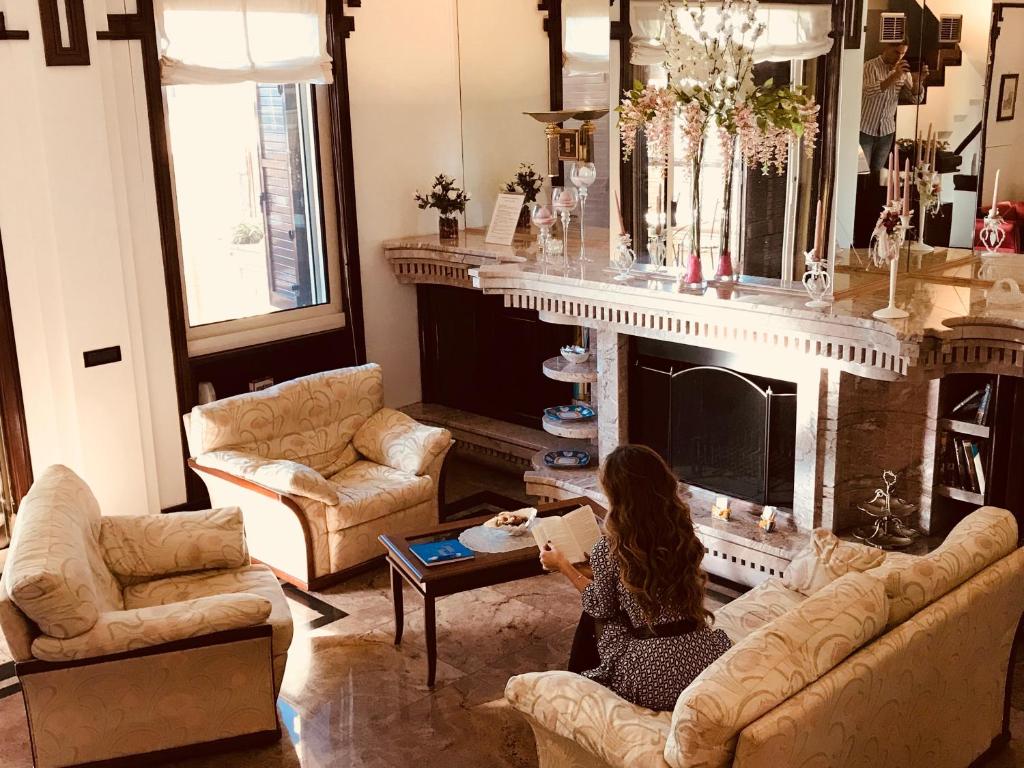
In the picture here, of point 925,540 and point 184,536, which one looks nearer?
point 184,536

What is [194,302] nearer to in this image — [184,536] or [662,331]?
[184,536]

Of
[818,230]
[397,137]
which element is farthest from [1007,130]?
[397,137]

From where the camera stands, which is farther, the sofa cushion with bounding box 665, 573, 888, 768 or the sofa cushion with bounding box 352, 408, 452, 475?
the sofa cushion with bounding box 352, 408, 452, 475

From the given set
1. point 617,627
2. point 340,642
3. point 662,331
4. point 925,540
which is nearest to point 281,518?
point 340,642

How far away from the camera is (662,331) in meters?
4.86

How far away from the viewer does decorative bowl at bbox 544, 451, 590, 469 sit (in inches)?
217

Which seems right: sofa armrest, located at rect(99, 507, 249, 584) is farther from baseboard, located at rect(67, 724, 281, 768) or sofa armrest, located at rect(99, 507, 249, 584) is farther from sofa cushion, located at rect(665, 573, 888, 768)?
sofa cushion, located at rect(665, 573, 888, 768)

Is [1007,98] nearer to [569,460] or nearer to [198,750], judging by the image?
[569,460]

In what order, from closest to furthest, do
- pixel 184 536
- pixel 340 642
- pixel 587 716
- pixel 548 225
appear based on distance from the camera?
pixel 587 716 → pixel 184 536 → pixel 340 642 → pixel 548 225

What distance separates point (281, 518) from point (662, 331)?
1.88m

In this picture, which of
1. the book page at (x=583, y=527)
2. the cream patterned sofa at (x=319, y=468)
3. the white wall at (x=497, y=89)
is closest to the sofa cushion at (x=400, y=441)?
the cream patterned sofa at (x=319, y=468)

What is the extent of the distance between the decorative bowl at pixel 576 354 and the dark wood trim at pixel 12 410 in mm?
2621

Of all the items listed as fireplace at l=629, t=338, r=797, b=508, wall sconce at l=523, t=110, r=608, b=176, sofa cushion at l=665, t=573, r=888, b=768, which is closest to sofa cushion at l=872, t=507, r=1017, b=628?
sofa cushion at l=665, t=573, r=888, b=768

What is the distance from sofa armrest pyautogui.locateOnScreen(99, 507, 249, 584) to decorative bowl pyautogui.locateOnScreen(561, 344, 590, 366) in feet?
6.84
